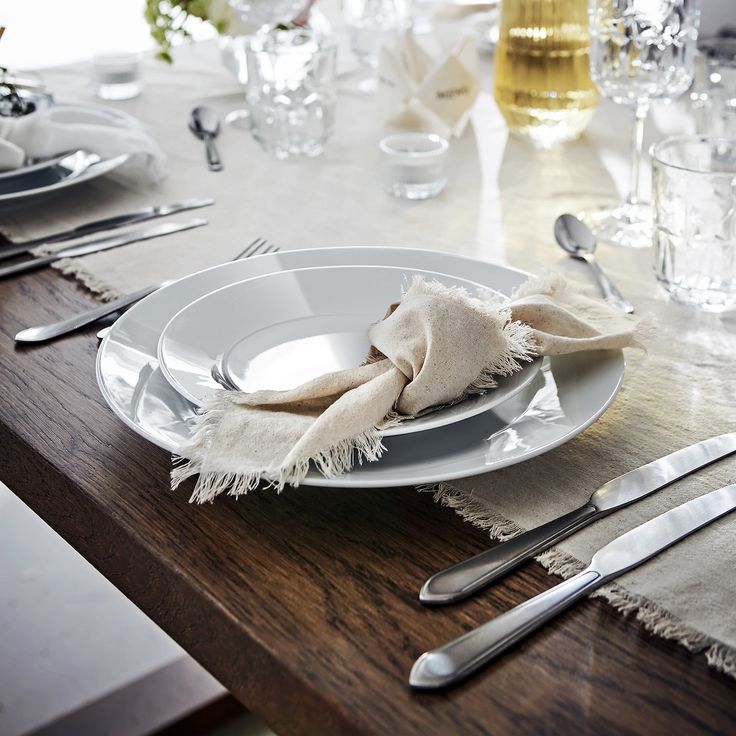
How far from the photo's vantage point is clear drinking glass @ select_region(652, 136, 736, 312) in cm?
68

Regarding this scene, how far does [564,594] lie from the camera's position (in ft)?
1.36

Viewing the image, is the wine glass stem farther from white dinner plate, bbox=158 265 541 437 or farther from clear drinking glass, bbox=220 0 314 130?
clear drinking glass, bbox=220 0 314 130

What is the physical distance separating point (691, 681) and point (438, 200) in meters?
0.64

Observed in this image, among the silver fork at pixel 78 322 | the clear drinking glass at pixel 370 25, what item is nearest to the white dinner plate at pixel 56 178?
the silver fork at pixel 78 322

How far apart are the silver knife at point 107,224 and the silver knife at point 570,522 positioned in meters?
0.55

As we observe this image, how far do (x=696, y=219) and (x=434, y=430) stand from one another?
303 millimetres

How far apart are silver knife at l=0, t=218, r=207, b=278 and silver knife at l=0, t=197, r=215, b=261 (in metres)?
0.02

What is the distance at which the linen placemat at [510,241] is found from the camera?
17.6 inches

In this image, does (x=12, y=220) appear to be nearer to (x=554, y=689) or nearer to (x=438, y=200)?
(x=438, y=200)

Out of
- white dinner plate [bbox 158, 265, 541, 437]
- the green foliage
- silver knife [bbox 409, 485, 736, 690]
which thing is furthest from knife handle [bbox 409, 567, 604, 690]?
the green foliage

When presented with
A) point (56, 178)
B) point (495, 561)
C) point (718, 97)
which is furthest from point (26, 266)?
point (718, 97)

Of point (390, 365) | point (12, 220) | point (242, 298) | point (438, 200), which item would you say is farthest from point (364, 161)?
point (390, 365)

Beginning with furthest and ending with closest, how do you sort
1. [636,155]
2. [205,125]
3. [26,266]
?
[205,125]
[636,155]
[26,266]

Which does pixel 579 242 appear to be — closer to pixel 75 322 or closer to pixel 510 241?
pixel 510 241
